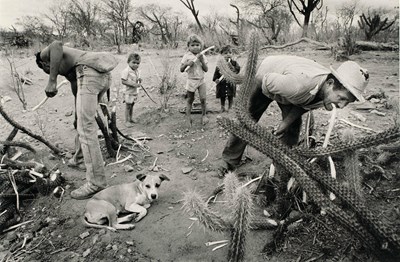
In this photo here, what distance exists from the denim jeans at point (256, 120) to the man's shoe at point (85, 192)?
1.79 meters

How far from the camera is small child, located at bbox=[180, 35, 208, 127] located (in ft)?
19.5

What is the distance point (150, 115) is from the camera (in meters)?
6.84

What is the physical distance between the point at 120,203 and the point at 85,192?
0.52 meters

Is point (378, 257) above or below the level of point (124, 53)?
below

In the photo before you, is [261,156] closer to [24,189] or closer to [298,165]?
[298,165]

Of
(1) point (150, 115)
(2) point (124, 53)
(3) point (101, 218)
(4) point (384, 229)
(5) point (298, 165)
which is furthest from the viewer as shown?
(2) point (124, 53)

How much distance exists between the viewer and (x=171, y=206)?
386 cm

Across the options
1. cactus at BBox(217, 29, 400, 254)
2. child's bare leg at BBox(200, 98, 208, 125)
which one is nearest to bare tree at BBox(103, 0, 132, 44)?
child's bare leg at BBox(200, 98, 208, 125)

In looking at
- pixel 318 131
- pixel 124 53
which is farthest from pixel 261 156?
pixel 124 53

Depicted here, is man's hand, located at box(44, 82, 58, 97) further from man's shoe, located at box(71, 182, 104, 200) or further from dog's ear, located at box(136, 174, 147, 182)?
dog's ear, located at box(136, 174, 147, 182)

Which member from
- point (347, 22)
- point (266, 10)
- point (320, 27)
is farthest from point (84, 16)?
point (347, 22)

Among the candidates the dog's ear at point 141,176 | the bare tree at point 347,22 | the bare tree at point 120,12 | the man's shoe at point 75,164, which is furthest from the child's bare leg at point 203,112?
the bare tree at point 120,12

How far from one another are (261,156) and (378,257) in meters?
2.73

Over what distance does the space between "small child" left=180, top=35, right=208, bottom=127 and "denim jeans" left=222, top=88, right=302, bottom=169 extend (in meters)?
1.99
